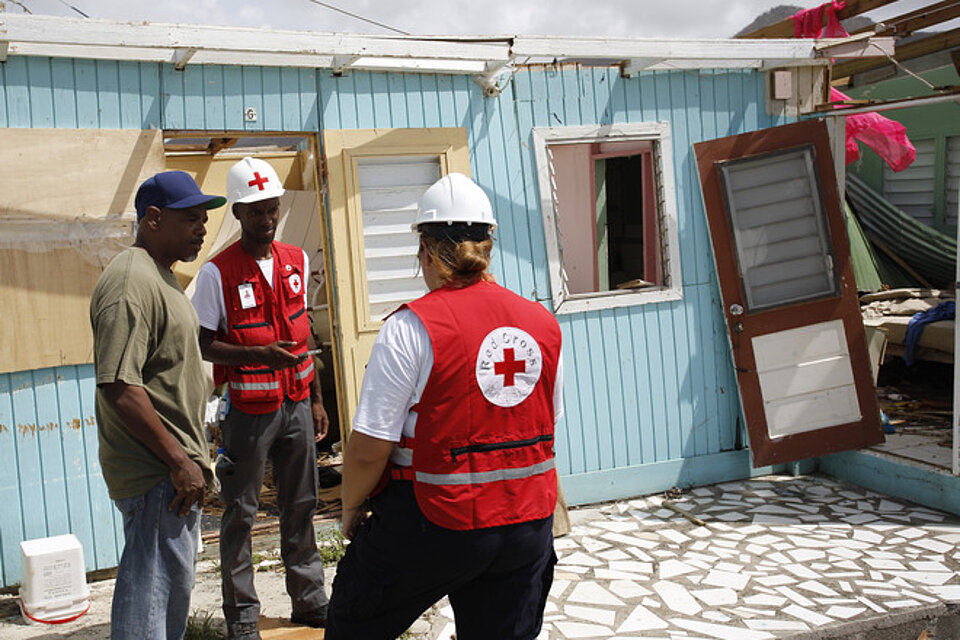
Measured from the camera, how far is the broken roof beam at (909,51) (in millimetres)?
9180

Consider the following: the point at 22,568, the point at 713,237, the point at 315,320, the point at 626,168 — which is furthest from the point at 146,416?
the point at 626,168

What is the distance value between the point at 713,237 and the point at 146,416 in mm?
4850

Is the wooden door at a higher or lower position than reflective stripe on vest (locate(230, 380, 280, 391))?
higher

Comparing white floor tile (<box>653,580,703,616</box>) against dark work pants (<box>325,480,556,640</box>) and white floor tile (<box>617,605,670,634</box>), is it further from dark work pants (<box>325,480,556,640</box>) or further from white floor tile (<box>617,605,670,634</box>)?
dark work pants (<box>325,480,556,640</box>)

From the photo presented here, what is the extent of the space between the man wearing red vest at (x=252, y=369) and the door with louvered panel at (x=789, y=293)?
3.70 meters

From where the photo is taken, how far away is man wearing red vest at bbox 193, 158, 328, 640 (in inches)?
158

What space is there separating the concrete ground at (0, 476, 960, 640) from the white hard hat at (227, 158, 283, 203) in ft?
7.01

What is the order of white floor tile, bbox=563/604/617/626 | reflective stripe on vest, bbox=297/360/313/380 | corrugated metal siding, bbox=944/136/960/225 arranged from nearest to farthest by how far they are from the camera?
reflective stripe on vest, bbox=297/360/313/380, white floor tile, bbox=563/604/617/626, corrugated metal siding, bbox=944/136/960/225

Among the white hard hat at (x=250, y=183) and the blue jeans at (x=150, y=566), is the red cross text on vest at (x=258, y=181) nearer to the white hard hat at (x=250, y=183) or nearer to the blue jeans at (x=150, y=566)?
the white hard hat at (x=250, y=183)

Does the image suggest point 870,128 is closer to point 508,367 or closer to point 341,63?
point 341,63

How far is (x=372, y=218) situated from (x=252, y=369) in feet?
6.52

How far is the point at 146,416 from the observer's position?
111 inches

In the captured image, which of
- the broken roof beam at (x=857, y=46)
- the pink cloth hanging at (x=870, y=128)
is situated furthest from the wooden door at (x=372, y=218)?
the pink cloth hanging at (x=870, y=128)

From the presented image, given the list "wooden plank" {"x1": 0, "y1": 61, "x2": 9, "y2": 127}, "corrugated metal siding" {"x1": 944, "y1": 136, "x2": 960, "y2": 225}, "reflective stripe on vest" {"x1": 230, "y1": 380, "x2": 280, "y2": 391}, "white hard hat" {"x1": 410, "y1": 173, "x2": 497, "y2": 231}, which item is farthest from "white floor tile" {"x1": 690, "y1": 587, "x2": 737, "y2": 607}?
"corrugated metal siding" {"x1": 944, "y1": 136, "x2": 960, "y2": 225}
